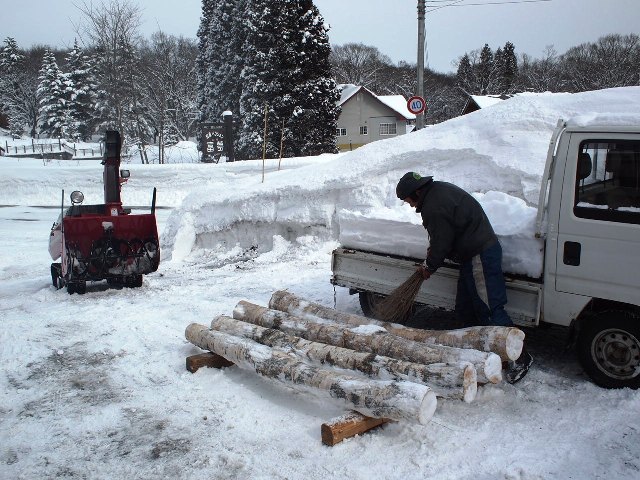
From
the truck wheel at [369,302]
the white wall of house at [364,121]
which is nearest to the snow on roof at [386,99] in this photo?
the white wall of house at [364,121]

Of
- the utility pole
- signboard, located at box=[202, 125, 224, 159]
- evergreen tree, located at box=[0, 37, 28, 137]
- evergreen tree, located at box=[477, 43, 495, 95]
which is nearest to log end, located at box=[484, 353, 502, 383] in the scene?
the utility pole

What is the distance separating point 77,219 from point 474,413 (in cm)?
678

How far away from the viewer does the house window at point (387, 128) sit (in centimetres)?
6206

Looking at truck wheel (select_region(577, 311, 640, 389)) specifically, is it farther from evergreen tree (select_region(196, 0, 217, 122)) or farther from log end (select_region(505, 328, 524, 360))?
evergreen tree (select_region(196, 0, 217, 122))

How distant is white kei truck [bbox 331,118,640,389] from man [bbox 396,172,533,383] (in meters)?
0.24

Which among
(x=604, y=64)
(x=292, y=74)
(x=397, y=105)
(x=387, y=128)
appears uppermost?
(x=604, y=64)

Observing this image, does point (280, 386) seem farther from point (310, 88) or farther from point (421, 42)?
point (310, 88)

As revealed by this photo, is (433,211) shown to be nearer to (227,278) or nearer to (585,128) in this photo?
(585,128)

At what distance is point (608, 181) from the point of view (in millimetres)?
4449

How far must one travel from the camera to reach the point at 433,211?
494 centimetres

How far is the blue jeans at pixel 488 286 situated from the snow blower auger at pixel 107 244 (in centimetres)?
571

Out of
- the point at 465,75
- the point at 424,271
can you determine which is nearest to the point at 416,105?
the point at 424,271

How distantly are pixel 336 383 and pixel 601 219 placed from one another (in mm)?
2484

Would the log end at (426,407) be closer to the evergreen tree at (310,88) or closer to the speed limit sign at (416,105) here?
the speed limit sign at (416,105)
